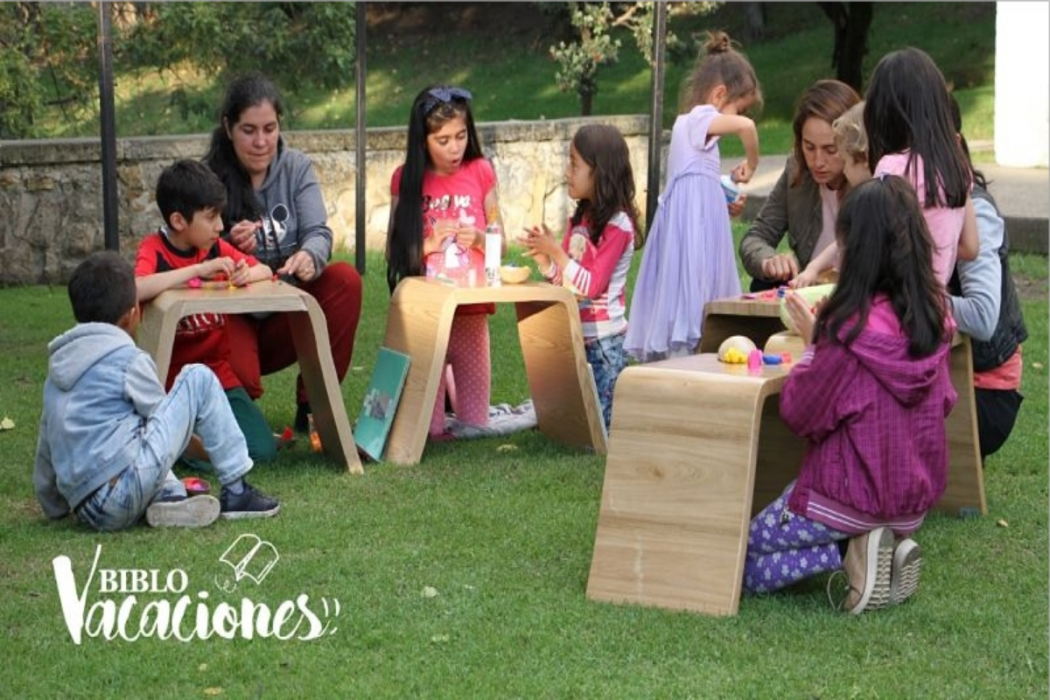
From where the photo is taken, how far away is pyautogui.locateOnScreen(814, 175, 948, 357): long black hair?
171 inches

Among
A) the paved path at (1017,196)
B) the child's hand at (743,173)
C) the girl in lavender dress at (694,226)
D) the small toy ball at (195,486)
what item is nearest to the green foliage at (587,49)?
the paved path at (1017,196)

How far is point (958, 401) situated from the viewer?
17.9 feet

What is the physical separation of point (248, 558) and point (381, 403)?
4.85ft

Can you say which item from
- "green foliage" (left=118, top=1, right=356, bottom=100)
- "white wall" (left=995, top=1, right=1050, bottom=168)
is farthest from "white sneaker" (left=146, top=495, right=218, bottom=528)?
"white wall" (left=995, top=1, right=1050, bottom=168)

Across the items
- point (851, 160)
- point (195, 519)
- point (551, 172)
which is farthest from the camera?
point (551, 172)

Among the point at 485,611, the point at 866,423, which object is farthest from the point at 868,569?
the point at 485,611

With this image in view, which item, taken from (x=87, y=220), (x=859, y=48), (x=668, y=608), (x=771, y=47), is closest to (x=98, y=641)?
(x=668, y=608)

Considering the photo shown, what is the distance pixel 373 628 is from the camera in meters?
4.20

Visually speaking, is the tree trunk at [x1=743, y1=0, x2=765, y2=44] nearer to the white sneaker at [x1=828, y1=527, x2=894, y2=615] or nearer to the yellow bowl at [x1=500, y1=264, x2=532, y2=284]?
the yellow bowl at [x1=500, y1=264, x2=532, y2=284]

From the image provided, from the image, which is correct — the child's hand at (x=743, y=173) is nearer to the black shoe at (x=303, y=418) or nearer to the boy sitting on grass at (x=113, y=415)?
the black shoe at (x=303, y=418)

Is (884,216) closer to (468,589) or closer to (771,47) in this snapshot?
(468,589)

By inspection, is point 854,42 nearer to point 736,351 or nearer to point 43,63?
Result: point 43,63

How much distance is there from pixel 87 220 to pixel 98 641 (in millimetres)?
5602

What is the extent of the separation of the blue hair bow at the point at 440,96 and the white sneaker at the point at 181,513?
1858mm
